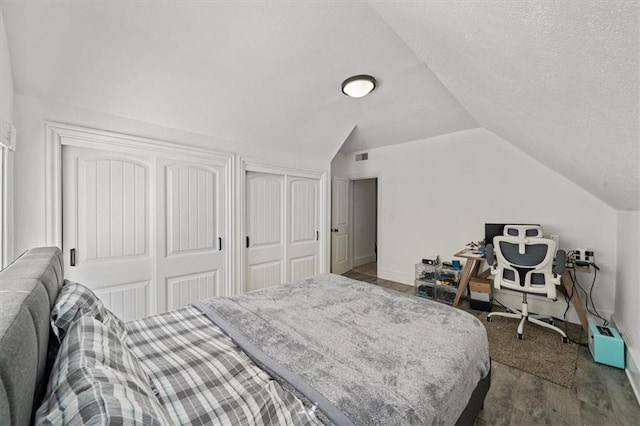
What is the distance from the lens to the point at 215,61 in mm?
2074

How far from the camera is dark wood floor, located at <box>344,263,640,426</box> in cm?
154

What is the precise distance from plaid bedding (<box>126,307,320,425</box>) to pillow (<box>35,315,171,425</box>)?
6.8 inches

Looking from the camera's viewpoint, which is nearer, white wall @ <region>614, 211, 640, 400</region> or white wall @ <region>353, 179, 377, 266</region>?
white wall @ <region>614, 211, 640, 400</region>

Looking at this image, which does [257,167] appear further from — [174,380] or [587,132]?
[587,132]

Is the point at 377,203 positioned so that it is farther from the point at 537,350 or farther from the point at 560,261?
the point at 537,350

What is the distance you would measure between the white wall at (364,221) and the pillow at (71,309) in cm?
458

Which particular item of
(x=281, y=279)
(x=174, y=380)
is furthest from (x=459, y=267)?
(x=174, y=380)

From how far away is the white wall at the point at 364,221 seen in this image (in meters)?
5.41

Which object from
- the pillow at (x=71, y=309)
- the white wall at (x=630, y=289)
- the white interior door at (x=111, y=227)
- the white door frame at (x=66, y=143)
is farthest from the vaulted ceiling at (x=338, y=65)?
the pillow at (x=71, y=309)

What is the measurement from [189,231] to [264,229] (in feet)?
3.06

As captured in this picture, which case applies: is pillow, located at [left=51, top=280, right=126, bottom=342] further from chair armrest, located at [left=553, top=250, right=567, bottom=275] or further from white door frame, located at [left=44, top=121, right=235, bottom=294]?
chair armrest, located at [left=553, top=250, right=567, bottom=275]

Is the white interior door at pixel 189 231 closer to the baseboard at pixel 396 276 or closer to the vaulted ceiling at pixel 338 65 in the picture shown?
the vaulted ceiling at pixel 338 65

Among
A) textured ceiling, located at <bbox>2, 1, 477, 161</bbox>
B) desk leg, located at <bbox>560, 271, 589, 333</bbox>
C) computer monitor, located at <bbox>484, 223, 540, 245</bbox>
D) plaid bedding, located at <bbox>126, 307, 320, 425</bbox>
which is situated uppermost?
textured ceiling, located at <bbox>2, 1, 477, 161</bbox>

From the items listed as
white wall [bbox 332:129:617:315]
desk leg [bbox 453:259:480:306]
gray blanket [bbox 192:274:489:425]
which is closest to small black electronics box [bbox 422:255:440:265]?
white wall [bbox 332:129:617:315]
